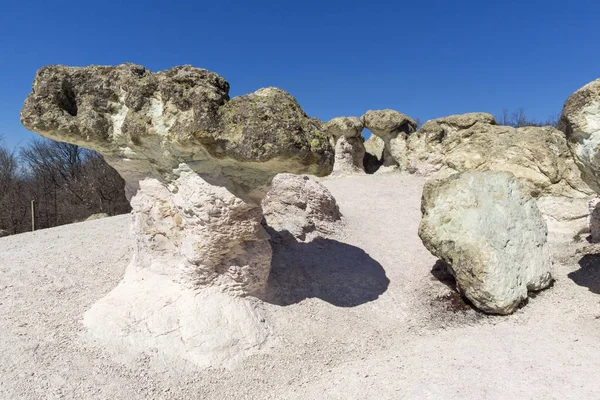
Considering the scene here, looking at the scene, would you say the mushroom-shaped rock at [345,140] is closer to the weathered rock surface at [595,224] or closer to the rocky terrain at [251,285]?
the weathered rock surface at [595,224]

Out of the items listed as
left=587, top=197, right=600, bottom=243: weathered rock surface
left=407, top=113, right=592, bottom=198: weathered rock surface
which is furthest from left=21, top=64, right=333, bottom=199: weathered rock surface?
left=407, top=113, right=592, bottom=198: weathered rock surface

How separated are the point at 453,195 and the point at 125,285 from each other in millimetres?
5035

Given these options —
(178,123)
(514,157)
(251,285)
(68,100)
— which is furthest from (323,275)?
(514,157)

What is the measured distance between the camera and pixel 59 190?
20594 millimetres

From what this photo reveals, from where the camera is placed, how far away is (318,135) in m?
4.55

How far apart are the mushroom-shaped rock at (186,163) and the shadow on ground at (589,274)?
460cm

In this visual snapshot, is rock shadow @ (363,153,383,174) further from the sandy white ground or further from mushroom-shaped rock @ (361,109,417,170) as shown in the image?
the sandy white ground

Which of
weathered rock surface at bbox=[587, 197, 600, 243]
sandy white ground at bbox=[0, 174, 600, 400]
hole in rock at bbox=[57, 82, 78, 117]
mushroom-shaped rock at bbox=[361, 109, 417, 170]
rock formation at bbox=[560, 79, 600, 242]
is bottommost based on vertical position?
sandy white ground at bbox=[0, 174, 600, 400]

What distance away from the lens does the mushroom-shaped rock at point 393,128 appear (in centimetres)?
1494

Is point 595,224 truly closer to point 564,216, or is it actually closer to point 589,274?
point 589,274

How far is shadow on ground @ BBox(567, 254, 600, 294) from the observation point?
594 centimetres

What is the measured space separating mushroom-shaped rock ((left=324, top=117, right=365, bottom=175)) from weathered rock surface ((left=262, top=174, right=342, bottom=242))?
6943 mm

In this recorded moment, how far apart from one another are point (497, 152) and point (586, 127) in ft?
23.8

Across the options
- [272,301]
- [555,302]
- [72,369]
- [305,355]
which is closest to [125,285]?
[72,369]
